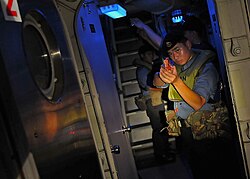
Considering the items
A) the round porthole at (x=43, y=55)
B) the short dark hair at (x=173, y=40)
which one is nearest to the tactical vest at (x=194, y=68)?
the short dark hair at (x=173, y=40)

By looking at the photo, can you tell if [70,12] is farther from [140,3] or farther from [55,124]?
[140,3]

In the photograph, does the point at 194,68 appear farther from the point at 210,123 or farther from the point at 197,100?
the point at 210,123

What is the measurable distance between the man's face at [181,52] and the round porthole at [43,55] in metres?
1.48

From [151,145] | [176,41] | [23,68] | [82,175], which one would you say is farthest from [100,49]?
[151,145]

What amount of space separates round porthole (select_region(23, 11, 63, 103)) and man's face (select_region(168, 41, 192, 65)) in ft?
4.87

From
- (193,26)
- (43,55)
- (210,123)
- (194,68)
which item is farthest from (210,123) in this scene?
(43,55)

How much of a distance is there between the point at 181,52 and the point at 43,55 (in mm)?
1656

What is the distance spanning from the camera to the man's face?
10.5 feet

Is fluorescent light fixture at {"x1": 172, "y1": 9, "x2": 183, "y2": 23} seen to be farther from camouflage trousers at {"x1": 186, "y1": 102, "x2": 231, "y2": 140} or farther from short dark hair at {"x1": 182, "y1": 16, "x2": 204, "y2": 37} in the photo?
camouflage trousers at {"x1": 186, "y1": 102, "x2": 231, "y2": 140}

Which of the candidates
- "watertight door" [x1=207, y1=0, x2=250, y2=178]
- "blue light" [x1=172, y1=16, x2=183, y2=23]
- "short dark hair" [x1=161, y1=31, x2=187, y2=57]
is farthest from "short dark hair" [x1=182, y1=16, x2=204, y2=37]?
"blue light" [x1=172, y1=16, x2=183, y2=23]

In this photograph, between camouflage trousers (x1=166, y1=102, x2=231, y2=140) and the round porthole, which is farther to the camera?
camouflage trousers (x1=166, y1=102, x2=231, y2=140)

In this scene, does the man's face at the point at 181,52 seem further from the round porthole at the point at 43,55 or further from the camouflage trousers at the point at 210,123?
the round porthole at the point at 43,55

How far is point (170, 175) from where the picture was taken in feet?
16.5

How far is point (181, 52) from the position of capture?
3209mm
